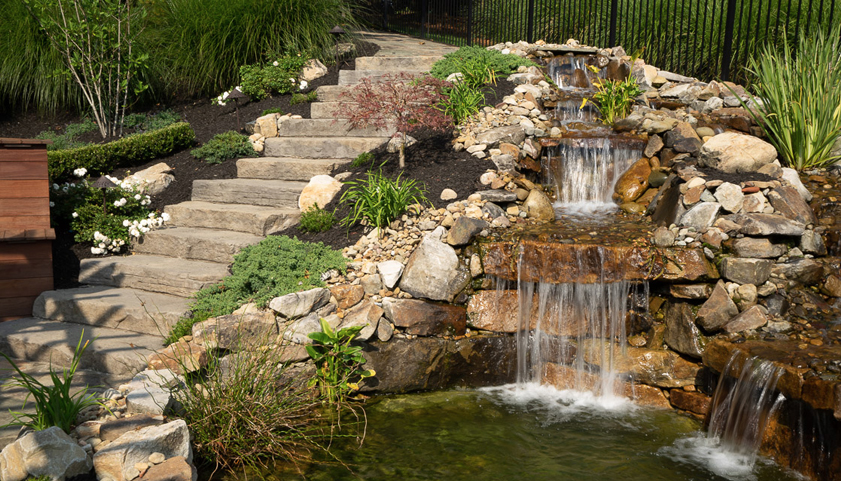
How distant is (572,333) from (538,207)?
1.61 metres

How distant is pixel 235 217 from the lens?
7.19m

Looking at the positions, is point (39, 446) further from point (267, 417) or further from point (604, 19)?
point (604, 19)

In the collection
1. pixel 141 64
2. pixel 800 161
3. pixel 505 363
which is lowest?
pixel 505 363

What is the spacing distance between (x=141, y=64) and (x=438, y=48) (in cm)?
529

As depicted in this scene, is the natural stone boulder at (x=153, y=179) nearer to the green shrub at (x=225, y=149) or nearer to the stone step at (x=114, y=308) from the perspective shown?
the green shrub at (x=225, y=149)

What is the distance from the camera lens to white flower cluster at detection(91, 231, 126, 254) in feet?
22.6

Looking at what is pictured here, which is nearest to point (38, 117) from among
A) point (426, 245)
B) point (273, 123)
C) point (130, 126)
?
point (130, 126)

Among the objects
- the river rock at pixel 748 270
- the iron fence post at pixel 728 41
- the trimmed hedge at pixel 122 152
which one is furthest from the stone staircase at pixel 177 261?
the iron fence post at pixel 728 41

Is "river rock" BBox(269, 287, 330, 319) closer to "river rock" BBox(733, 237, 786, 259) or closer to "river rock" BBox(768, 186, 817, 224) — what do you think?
"river rock" BBox(733, 237, 786, 259)

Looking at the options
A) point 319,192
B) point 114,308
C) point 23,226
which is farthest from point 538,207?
point 23,226

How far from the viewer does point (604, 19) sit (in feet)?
41.3

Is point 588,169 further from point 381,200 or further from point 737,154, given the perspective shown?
point 381,200

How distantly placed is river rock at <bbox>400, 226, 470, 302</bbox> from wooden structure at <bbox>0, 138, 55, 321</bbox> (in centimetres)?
337

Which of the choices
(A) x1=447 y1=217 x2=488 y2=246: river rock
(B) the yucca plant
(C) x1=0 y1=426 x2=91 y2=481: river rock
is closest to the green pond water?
(C) x1=0 y1=426 x2=91 y2=481: river rock
